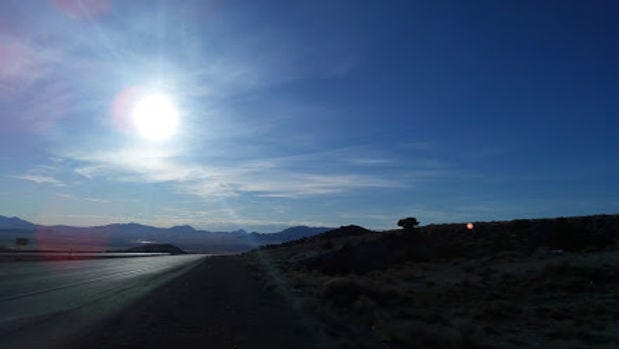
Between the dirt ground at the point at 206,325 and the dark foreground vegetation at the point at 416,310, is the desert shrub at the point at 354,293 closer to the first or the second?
the dark foreground vegetation at the point at 416,310

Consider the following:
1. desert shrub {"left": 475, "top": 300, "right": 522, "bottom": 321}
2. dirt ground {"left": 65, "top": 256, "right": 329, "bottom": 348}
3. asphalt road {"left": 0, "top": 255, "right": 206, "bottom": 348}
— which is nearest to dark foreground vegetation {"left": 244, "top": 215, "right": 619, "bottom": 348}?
desert shrub {"left": 475, "top": 300, "right": 522, "bottom": 321}

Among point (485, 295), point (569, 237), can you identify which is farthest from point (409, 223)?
point (485, 295)

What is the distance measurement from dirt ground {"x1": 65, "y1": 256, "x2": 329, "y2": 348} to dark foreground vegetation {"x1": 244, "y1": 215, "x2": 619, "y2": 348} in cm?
98

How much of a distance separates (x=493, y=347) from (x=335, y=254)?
143 ft

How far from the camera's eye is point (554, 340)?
636 inches

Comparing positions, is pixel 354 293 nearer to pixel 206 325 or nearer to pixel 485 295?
pixel 485 295

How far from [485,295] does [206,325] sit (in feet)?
42.4

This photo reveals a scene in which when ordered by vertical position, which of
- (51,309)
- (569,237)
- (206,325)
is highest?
(569,237)

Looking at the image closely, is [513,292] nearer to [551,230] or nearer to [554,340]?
[554,340]

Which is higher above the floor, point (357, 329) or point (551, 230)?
point (551, 230)

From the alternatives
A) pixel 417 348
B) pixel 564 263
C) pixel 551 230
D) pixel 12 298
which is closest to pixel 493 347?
pixel 417 348

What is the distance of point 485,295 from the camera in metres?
26.1

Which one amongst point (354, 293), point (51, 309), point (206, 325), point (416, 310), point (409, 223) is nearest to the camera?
point (206, 325)

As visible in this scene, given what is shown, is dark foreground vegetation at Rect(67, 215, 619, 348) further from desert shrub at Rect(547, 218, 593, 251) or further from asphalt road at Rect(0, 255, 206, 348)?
asphalt road at Rect(0, 255, 206, 348)
